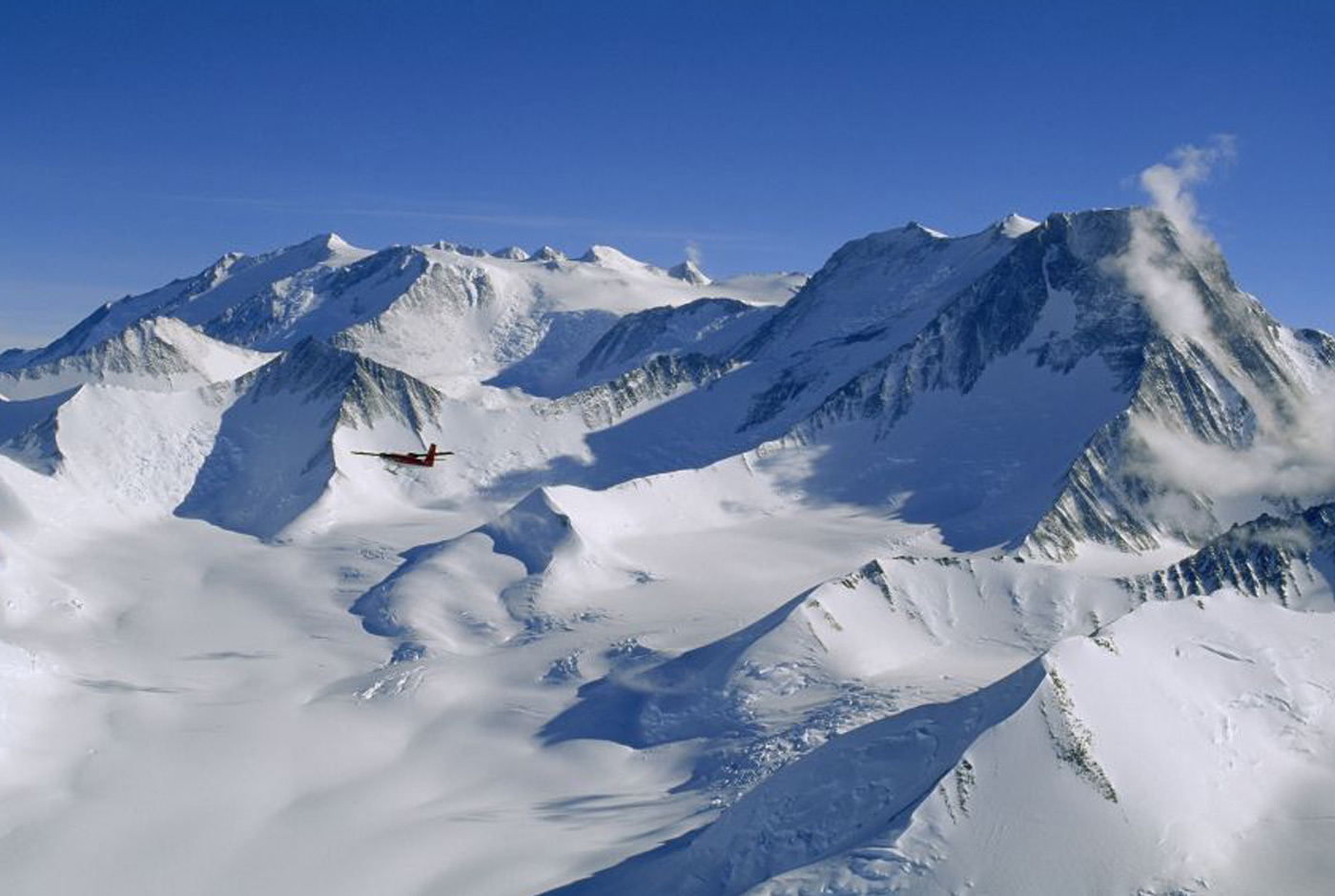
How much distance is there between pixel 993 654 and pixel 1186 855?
55537 millimetres

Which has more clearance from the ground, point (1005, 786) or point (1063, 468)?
point (1063, 468)

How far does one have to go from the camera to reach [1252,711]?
84.6m

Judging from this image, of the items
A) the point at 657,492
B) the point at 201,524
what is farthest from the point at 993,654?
the point at 201,524

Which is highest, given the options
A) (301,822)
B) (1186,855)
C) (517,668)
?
(517,668)

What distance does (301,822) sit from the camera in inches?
3551

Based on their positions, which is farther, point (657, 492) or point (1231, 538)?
point (657, 492)

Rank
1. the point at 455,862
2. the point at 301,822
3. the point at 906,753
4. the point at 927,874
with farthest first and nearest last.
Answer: the point at 301,822, the point at 455,862, the point at 906,753, the point at 927,874

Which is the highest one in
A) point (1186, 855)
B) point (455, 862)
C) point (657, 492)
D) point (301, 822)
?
point (657, 492)

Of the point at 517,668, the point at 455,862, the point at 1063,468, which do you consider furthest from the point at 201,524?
the point at 1063,468

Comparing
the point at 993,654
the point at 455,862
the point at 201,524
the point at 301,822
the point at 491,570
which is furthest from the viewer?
the point at 201,524

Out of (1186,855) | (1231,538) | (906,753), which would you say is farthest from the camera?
(1231,538)

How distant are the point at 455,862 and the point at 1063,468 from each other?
129m

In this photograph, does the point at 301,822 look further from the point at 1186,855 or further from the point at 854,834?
the point at 1186,855

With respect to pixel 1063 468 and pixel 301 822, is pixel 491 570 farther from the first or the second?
pixel 1063 468
